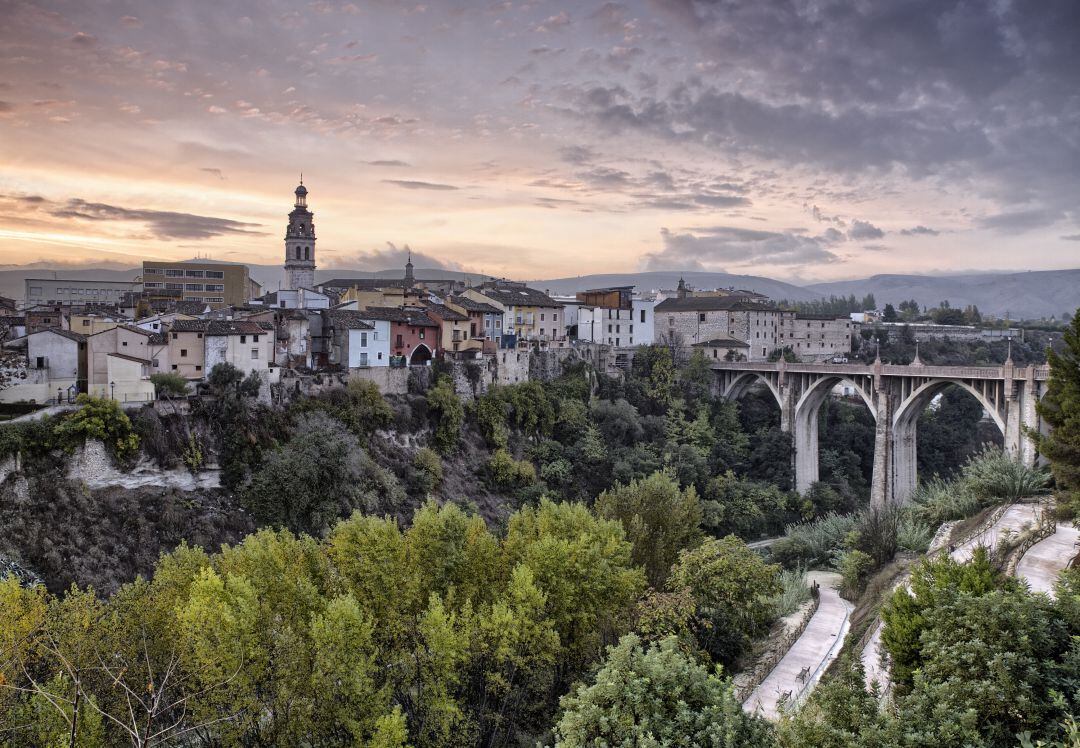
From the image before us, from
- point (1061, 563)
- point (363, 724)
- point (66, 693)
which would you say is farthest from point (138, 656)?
point (1061, 563)

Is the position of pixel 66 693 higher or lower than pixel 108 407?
lower

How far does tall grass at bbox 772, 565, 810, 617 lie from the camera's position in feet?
70.7

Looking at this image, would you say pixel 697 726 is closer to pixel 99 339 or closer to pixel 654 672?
pixel 654 672

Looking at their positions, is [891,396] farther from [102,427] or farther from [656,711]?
[102,427]

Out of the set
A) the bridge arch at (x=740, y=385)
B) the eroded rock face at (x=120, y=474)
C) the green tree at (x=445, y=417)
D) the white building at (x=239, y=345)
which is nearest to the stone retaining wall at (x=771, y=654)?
the eroded rock face at (x=120, y=474)

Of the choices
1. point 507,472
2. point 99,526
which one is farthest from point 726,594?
point 507,472

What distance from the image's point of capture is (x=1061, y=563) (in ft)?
57.0

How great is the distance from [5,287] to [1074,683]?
8635cm

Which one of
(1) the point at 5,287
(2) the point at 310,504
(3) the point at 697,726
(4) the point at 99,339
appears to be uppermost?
(1) the point at 5,287

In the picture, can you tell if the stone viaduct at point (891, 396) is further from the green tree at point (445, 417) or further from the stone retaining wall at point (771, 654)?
the green tree at point (445, 417)

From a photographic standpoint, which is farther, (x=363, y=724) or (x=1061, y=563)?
(x=1061, y=563)

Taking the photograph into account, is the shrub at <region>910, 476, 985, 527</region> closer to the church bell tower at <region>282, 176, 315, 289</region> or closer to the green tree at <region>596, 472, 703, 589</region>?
the green tree at <region>596, 472, 703, 589</region>

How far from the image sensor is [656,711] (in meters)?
9.95

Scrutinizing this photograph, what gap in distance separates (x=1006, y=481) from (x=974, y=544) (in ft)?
22.5
